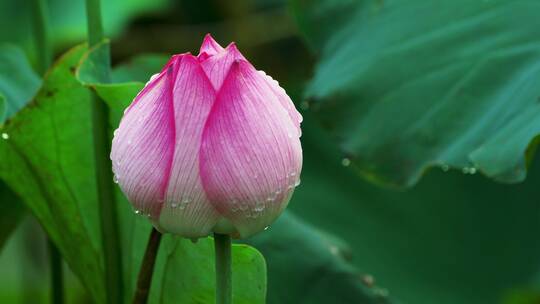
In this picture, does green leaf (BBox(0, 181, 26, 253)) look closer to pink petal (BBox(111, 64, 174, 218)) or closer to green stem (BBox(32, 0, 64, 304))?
green stem (BBox(32, 0, 64, 304))

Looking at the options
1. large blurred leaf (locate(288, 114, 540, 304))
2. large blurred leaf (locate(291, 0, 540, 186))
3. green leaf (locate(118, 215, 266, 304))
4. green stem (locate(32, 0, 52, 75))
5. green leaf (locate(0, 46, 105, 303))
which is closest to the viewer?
green leaf (locate(118, 215, 266, 304))

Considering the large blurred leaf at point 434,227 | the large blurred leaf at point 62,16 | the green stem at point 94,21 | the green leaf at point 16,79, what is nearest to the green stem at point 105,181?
the green stem at point 94,21

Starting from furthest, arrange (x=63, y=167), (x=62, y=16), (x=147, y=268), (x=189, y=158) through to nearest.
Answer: (x=62, y=16), (x=63, y=167), (x=147, y=268), (x=189, y=158)

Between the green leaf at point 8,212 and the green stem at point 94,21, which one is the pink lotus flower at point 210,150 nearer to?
the green stem at point 94,21

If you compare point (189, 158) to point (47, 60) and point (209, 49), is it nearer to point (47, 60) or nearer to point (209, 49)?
point (209, 49)

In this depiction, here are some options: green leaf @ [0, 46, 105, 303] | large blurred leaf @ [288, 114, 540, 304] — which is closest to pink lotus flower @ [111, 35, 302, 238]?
green leaf @ [0, 46, 105, 303]

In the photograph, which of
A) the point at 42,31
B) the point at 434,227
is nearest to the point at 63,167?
the point at 42,31
